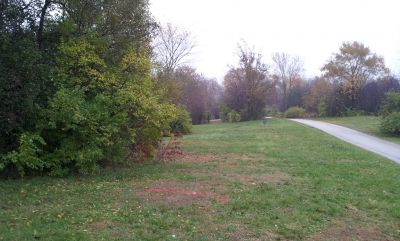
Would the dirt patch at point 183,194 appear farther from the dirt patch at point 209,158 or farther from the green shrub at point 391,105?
the green shrub at point 391,105

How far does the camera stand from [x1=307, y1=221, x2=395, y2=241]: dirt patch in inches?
236

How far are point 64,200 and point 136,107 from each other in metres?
4.65

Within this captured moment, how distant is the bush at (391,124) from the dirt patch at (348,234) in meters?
20.7

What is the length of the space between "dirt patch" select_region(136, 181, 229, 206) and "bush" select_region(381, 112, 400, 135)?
19268 millimetres

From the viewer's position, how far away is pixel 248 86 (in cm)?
5088

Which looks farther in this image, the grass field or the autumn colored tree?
the autumn colored tree

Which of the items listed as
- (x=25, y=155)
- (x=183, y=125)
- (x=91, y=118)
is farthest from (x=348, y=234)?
(x=183, y=125)

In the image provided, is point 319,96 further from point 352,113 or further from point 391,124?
point 391,124

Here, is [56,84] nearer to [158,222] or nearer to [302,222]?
[158,222]

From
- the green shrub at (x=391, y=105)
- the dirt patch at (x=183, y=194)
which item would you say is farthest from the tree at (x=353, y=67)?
the dirt patch at (x=183, y=194)

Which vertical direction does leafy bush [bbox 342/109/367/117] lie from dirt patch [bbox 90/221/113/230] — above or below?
above

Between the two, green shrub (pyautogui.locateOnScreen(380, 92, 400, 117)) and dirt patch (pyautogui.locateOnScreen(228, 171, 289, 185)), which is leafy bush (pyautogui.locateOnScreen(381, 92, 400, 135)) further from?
dirt patch (pyautogui.locateOnScreen(228, 171, 289, 185))

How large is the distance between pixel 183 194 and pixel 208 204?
98cm

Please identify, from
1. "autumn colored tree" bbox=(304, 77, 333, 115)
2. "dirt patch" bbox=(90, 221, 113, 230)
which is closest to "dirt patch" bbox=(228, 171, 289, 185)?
"dirt patch" bbox=(90, 221, 113, 230)
